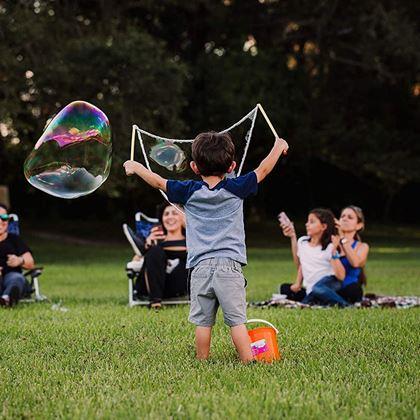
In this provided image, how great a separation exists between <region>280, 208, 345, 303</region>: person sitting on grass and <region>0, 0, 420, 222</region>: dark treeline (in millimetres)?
11488

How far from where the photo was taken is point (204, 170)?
533 centimetres

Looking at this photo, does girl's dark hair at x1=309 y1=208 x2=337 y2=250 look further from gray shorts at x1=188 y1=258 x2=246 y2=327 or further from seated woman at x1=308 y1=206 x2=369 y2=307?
gray shorts at x1=188 y1=258 x2=246 y2=327

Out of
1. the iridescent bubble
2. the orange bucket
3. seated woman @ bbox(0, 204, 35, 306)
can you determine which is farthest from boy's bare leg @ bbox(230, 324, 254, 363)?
seated woman @ bbox(0, 204, 35, 306)

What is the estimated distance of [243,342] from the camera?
523 cm

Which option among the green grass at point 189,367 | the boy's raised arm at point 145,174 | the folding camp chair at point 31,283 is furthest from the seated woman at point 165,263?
the boy's raised arm at point 145,174

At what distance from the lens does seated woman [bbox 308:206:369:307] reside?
9156mm

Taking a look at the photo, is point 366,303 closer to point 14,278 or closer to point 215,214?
point 14,278

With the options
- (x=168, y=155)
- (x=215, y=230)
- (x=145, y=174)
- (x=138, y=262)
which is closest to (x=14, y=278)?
(x=138, y=262)

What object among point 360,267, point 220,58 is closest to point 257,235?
point 220,58

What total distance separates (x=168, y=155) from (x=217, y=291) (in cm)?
141

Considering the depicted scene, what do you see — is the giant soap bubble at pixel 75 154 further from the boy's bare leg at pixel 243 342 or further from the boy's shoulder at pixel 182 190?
the boy's bare leg at pixel 243 342

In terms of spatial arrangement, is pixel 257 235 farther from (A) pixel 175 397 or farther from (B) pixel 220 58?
(A) pixel 175 397

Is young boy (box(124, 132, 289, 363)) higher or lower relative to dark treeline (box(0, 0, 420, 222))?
lower

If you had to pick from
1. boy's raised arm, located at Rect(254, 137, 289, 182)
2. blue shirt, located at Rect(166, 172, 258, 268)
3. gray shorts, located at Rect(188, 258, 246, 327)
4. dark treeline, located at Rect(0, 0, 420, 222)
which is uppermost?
dark treeline, located at Rect(0, 0, 420, 222)
